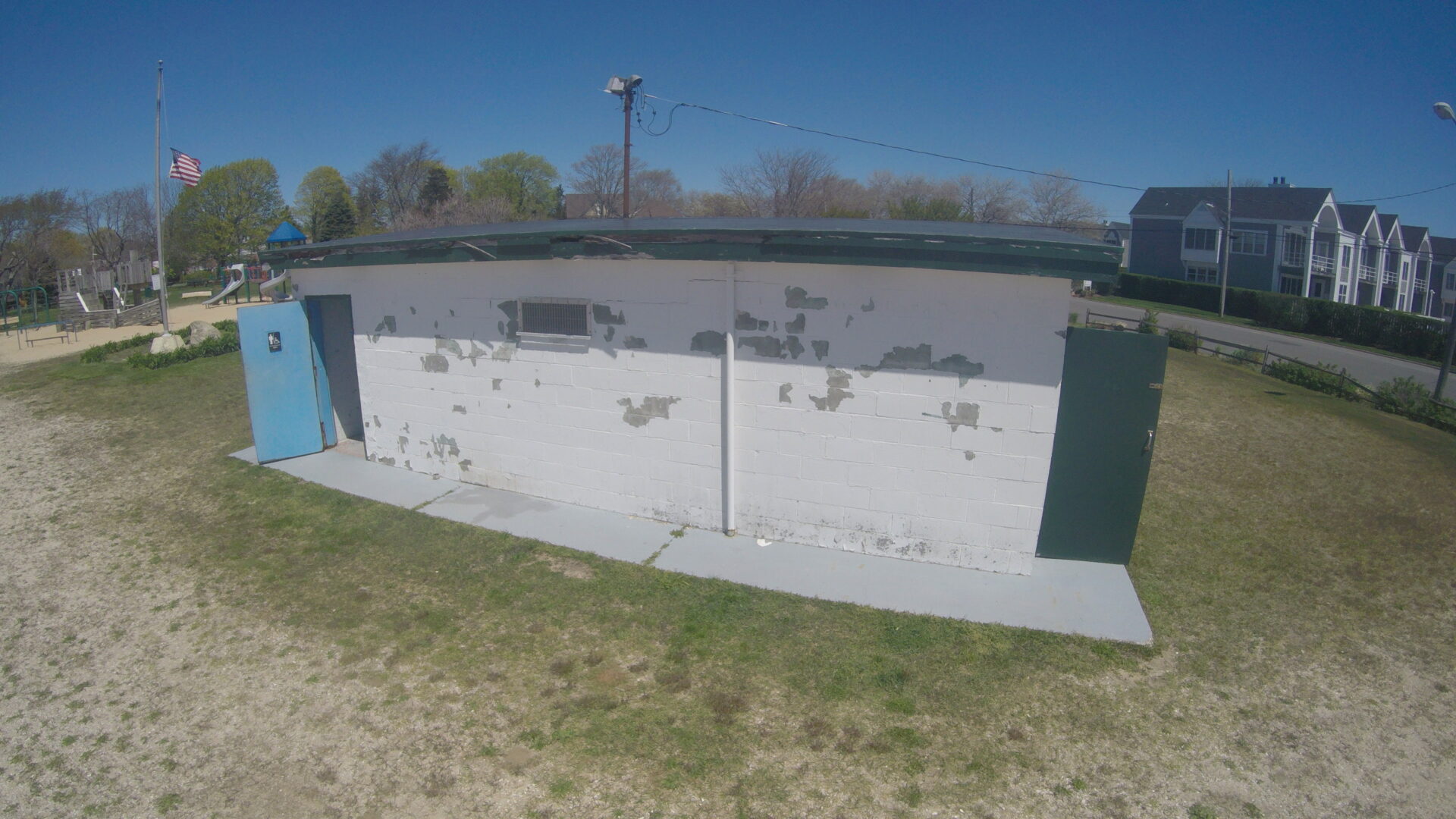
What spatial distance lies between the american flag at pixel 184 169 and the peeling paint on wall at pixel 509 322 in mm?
17050

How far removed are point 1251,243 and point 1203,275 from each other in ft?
10.3

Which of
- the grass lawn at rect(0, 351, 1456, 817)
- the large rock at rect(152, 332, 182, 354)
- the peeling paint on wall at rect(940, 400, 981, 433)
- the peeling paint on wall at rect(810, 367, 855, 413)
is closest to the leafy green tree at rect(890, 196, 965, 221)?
the large rock at rect(152, 332, 182, 354)

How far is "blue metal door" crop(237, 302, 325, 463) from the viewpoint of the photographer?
8.66 meters

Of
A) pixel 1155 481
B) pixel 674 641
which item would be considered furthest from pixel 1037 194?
pixel 674 641

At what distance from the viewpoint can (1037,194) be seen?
204 ft

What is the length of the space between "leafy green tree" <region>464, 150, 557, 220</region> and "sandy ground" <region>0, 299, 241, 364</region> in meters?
32.7

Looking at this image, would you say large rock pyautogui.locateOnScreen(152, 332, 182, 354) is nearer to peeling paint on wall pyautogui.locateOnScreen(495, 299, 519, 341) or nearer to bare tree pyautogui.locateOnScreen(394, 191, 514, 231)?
peeling paint on wall pyautogui.locateOnScreen(495, 299, 519, 341)

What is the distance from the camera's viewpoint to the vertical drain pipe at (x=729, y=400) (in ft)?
20.9

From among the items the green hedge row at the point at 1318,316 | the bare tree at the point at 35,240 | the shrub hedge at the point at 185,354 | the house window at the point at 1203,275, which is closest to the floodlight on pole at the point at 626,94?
the shrub hedge at the point at 185,354

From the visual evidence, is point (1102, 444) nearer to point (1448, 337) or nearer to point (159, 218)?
point (1448, 337)

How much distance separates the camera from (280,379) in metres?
8.83

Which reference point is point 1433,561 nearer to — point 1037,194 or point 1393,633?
point 1393,633

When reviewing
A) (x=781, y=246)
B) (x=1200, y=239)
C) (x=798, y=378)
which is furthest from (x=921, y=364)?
(x=1200, y=239)

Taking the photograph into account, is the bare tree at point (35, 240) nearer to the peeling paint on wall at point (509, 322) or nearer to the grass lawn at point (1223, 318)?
the peeling paint on wall at point (509, 322)
